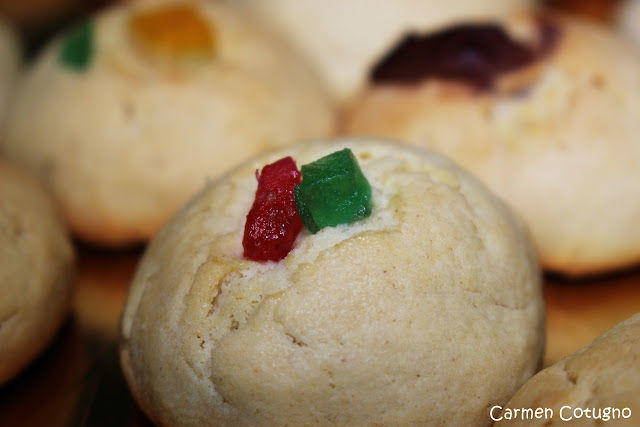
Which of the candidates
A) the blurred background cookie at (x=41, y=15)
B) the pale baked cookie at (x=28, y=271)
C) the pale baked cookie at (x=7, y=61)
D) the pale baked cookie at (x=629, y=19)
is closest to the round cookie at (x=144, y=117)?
the pale baked cookie at (x=28, y=271)

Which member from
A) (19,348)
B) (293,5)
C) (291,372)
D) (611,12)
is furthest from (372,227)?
(611,12)

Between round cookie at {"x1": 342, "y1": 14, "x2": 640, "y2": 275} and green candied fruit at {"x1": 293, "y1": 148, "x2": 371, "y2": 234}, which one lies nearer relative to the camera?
green candied fruit at {"x1": 293, "y1": 148, "x2": 371, "y2": 234}

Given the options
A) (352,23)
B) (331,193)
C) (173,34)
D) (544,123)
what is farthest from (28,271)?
(352,23)

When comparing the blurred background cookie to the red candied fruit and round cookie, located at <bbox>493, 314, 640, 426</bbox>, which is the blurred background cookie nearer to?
the red candied fruit

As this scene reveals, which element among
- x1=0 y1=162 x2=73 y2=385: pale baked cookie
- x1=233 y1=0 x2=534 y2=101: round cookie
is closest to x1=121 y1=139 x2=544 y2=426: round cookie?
x1=0 y1=162 x2=73 y2=385: pale baked cookie

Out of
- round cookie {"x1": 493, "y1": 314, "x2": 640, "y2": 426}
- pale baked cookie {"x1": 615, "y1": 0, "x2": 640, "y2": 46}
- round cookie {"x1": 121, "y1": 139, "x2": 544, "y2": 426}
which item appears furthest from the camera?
pale baked cookie {"x1": 615, "y1": 0, "x2": 640, "y2": 46}

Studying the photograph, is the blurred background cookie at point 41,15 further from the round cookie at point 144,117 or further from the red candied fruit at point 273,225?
the red candied fruit at point 273,225

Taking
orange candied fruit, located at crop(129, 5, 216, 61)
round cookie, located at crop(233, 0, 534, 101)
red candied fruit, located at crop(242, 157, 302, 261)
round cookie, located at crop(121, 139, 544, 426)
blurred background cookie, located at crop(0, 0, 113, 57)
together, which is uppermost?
blurred background cookie, located at crop(0, 0, 113, 57)

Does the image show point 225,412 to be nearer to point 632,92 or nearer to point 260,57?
point 260,57
